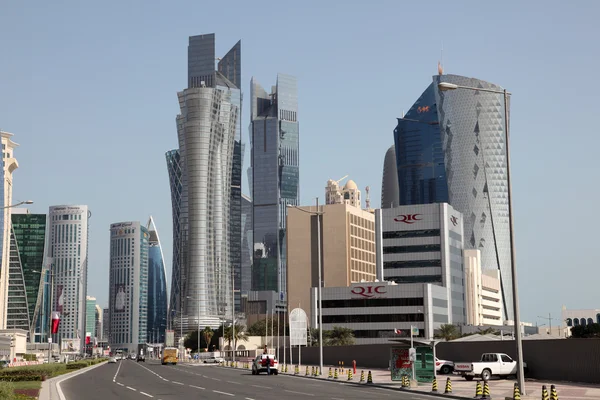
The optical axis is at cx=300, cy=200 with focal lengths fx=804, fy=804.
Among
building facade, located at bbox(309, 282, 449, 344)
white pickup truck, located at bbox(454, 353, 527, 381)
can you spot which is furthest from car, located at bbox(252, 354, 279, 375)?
building facade, located at bbox(309, 282, 449, 344)

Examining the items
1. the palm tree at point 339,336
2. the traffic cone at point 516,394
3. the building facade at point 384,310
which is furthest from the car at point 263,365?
the building facade at point 384,310

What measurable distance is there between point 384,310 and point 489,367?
125355 millimetres

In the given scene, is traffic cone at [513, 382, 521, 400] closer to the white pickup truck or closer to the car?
the white pickup truck

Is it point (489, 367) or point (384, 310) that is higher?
point (384, 310)

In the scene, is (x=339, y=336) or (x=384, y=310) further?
(x=384, y=310)

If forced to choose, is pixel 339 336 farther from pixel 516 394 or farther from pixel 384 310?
pixel 516 394

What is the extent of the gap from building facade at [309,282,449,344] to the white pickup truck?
120 meters

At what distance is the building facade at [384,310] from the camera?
184 m

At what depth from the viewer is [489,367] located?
2398 inches

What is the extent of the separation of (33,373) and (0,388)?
36.9 meters

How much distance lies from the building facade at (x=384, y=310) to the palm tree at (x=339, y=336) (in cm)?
951

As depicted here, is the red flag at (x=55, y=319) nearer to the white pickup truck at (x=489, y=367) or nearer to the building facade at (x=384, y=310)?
the white pickup truck at (x=489, y=367)

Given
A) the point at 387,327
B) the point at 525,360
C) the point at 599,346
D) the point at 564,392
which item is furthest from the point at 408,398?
the point at 387,327

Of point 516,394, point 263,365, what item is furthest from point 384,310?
point 516,394
